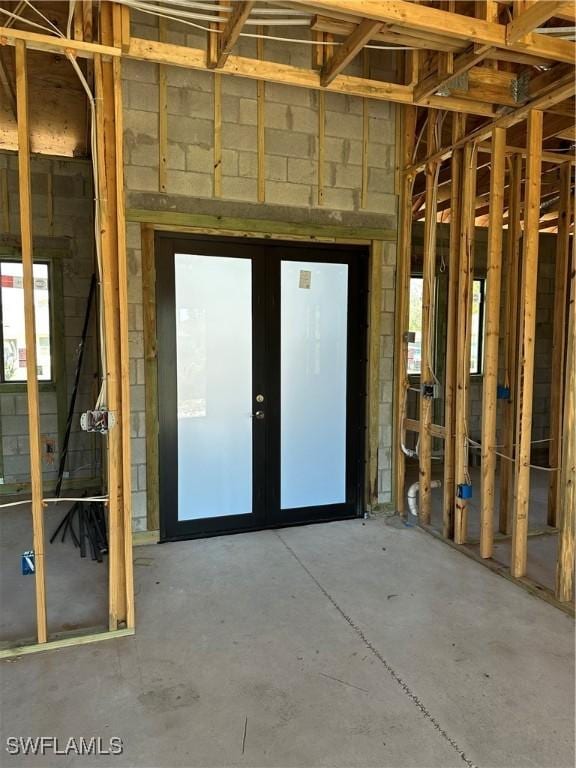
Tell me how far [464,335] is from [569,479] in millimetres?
1299

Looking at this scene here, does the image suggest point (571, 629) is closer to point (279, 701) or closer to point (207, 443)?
point (279, 701)

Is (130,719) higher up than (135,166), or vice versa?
(135,166)

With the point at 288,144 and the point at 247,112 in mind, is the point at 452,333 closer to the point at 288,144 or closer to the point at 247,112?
the point at 288,144

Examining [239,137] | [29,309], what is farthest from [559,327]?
[29,309]

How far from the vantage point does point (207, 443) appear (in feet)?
13.3

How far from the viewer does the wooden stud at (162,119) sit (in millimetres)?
3594

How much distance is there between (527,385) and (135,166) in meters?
3.08

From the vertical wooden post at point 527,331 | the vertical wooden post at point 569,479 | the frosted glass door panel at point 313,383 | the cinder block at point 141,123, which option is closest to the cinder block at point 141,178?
the cinder block at point 141,123

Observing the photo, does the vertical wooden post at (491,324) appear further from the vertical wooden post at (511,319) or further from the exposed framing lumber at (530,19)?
the exposed framing lumber at (530,19)

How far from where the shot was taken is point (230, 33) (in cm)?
265

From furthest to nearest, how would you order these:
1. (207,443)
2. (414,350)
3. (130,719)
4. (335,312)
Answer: (414,350)
(335,312)
(207,443)
(130,719)

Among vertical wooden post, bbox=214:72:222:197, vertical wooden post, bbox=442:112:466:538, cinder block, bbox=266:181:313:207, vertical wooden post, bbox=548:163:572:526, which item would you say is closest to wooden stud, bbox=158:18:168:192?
vertical wooden post, bbox=214:72:222:197

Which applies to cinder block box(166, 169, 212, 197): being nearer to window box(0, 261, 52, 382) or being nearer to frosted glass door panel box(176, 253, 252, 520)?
frosted glass door panel box(176, 253, 252, 520)

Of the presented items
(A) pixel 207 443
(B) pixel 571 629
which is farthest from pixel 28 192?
(B) pixel 571 629
